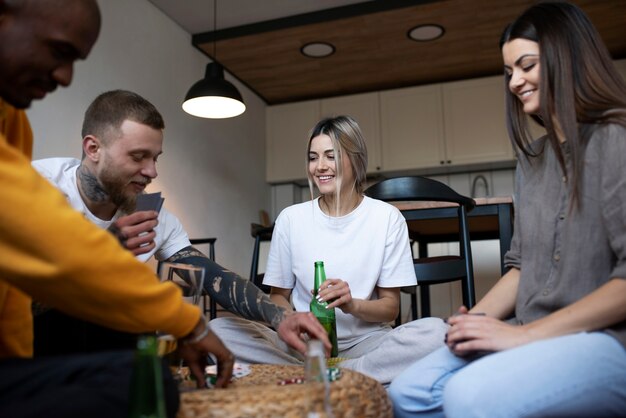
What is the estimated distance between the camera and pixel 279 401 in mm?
809

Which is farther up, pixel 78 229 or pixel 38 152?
pixel 38 152

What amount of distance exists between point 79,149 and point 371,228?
1.95 meters

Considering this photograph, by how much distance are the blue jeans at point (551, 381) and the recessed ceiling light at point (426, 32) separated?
134 inches

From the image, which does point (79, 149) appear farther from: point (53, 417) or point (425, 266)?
point (53, 417)

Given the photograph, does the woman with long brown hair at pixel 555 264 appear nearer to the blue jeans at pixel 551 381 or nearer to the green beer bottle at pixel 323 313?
the blue jeans at pixel 551 381

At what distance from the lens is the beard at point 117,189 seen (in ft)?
5.02

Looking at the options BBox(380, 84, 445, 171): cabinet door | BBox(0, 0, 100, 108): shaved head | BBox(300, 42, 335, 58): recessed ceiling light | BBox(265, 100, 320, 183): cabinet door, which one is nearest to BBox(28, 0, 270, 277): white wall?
BBox(265, 100, 320, 183): cabinet door

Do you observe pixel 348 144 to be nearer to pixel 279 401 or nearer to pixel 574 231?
pixel 574 231

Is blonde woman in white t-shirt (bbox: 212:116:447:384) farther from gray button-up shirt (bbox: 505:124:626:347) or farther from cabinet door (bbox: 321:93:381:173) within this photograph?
cabinet door (bbox: 321:93:381:173)

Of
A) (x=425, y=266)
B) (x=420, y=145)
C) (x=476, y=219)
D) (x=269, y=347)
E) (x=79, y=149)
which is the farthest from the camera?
(x=420, y=145)

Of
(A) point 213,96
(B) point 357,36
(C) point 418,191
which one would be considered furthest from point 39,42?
(B) point 357,36

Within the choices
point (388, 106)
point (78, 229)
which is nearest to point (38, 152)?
point (78, 229)

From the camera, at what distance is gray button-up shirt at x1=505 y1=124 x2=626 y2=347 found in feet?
3.02

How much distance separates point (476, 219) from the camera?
2506 millimetres
